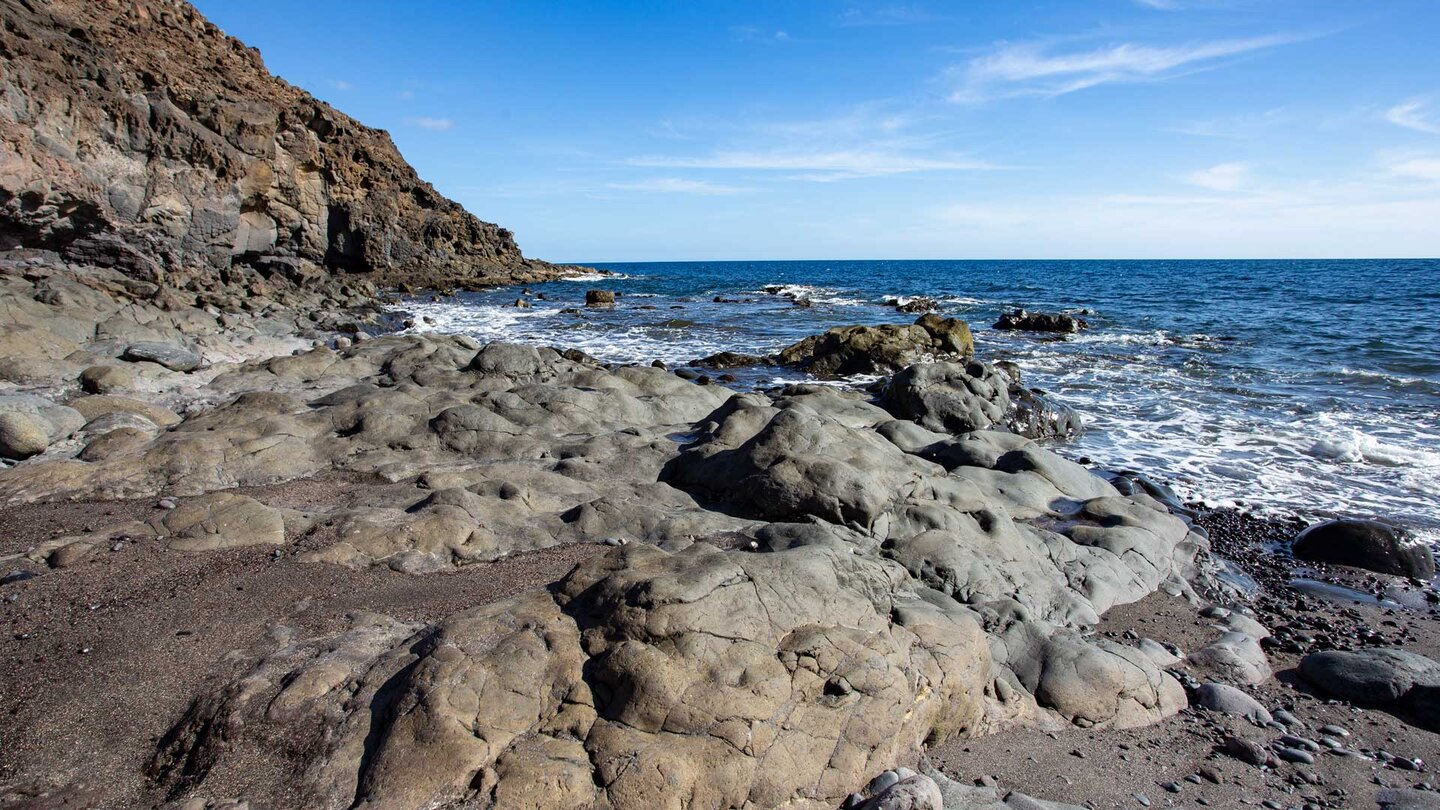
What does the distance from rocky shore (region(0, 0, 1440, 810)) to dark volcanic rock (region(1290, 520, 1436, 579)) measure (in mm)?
44

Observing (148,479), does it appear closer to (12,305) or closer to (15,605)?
(15,605)

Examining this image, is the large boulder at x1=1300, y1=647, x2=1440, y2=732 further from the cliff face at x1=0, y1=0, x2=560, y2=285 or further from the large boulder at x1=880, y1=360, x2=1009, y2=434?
the cliff face at x1=0, y1=0, x2=560, y2=285

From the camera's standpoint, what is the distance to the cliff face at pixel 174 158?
Result: 19.0 meters

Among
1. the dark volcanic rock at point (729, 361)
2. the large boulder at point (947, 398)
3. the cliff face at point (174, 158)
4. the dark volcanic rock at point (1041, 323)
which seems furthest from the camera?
the dark volcanic rock at point (1041, 323)

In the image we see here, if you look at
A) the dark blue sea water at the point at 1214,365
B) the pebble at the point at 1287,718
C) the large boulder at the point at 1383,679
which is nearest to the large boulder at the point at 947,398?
the dark blue sea water at the point at 1214,365

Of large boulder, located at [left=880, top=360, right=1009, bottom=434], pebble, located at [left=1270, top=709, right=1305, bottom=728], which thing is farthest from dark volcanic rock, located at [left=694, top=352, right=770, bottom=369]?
pebble, located at [left=1270, top=709, right=1305, bottom=728]

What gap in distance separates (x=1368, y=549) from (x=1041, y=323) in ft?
73.6

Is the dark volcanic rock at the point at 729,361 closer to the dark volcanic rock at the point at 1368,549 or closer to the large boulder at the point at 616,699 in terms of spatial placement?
the dark volcanic rock at the point at 1368,549

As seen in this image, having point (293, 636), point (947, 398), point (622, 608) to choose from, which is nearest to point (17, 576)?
point (293, 636)

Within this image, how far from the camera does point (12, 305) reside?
40.2 feet

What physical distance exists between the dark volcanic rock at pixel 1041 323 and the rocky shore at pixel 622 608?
18.6 metres

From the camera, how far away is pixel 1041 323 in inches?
1157

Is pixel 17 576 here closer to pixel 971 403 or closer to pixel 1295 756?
pixel 1295 756

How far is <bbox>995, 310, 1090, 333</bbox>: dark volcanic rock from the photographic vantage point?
1139 inches
